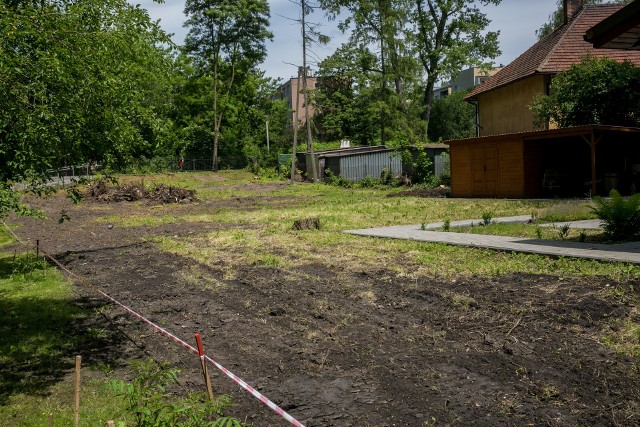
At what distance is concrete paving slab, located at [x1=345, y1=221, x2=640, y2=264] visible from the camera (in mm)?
9738

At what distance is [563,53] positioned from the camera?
29.7 m

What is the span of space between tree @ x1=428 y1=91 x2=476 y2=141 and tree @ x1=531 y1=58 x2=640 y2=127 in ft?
138

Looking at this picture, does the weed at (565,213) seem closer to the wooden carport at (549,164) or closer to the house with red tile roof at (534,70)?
the wooden carport at (549,164)

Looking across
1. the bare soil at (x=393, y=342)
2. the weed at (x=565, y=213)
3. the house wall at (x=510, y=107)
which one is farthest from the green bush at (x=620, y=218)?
the house wall at (x=510, y=107)

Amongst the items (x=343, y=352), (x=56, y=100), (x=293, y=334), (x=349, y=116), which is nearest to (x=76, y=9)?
(x=56, y=100)

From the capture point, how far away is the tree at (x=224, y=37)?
2238 inches

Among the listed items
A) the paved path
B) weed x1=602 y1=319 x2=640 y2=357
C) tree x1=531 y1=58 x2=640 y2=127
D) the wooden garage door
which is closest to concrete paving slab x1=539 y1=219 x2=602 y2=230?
the paved path

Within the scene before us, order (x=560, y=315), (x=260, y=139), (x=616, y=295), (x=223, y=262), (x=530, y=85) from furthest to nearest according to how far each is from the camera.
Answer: (x=260, y=139)
(x=530, y=85)
(x=223, y=262)
(x=616, y=295)
(x=560, y=315)

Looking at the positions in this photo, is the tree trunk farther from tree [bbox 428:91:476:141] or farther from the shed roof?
the shed roof

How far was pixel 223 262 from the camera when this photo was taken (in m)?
11.9

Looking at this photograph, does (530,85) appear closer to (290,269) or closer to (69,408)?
(290,269)

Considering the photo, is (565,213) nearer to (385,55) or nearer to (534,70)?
(534,70)

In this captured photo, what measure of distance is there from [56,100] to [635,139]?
950 inches

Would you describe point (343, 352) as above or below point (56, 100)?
below
